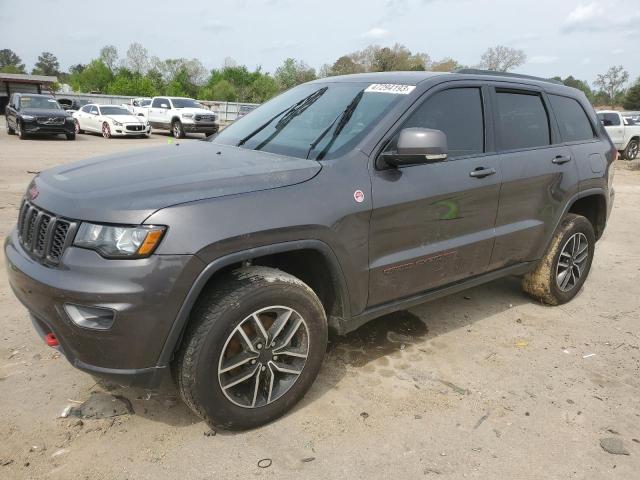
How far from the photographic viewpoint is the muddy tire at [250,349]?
2363mm

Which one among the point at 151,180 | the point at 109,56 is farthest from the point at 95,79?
the point at 151,180

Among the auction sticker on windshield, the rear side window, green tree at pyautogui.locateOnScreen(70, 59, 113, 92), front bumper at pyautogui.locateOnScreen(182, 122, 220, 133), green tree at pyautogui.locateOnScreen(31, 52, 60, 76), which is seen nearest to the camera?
the auction sticker on windshield

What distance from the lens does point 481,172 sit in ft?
11.1

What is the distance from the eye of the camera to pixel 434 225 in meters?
3.14

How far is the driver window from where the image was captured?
3205 mm

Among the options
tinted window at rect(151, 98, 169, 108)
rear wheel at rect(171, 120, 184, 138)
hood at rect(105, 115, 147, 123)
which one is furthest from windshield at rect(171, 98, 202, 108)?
Answer: hood at rect(105, 115, 147, 123)

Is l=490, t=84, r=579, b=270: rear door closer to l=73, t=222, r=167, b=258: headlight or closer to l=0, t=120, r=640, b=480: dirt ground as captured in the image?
l=0, t=120, r=640, b=480: dirt ground

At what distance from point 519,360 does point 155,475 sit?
7.94 feet

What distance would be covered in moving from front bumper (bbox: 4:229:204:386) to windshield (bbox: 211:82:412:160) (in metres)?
1.13

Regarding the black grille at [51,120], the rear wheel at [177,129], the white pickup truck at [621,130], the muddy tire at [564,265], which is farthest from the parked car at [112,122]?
the muddy tire at [564,265]

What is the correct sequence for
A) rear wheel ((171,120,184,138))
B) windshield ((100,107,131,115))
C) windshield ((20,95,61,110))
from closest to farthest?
windshield ((20,95,61,110)) < windshield ((100,107,131,115)) < rear wheel ((171,120,184,138))

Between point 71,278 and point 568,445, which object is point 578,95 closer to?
point 568,445

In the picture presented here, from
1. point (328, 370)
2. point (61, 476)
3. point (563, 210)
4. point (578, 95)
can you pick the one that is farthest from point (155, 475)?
point (578, 95)

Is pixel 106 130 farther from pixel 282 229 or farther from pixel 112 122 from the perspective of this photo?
pixel 282 229
